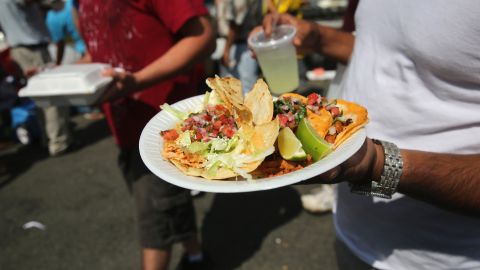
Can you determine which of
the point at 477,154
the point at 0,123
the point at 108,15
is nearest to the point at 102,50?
the point at 108,15

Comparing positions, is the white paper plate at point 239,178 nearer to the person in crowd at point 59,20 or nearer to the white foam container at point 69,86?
the white foam container at point 69,86

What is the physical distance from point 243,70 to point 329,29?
2.71 metres

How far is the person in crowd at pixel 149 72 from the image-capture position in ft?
7.11

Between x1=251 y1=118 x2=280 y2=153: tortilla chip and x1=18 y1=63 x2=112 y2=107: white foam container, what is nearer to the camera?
x1=251 y1=118 x2=280 y2=153: tortilla chip

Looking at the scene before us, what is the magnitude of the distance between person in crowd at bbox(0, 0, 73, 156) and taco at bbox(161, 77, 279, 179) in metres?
4.88

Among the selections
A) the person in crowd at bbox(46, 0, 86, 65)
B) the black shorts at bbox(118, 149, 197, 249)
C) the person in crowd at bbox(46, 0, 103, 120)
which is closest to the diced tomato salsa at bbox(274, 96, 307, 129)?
the black shorts at bbox(118, 149, 197, 249)

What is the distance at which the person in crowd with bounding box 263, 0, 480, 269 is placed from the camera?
1.23m

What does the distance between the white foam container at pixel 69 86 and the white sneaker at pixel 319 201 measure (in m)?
2.46

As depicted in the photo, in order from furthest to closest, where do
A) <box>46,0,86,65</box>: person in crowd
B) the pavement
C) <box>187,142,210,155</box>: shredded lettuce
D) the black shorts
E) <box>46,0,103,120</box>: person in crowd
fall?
<box>46,0,86,65</box>: person in crowd, <box>46,0,103,120</box>: person in crowd, the pavement, the black shorts, <box>187,142,210,155</box>: shredded lettuce

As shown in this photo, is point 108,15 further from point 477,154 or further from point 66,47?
point 66,47

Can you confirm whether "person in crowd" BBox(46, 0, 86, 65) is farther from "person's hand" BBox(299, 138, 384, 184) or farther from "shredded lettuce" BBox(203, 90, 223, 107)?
"person's hand" BBox(299, 138, 384, 184)

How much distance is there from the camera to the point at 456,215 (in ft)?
4.63

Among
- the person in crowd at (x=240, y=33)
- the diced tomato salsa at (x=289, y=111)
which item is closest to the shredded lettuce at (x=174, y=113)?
the diced tomato salsa at (x=289, y=111)

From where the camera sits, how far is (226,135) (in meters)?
1.33
